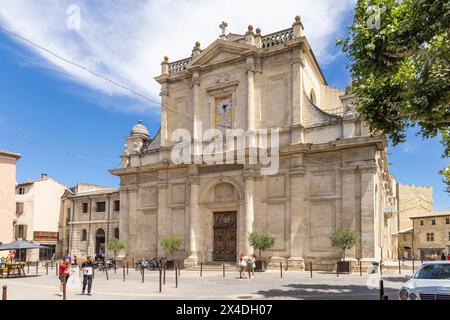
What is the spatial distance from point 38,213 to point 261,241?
32.8 m

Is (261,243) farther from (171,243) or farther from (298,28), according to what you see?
(298,28)

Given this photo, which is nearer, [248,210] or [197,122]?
[248,210]

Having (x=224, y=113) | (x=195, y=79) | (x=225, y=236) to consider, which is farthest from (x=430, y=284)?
(x=195, y=79)

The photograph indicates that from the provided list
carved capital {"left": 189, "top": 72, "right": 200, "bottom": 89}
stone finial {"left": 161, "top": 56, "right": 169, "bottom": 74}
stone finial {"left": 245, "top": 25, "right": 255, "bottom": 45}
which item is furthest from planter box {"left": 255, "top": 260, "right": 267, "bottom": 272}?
stone finial {"left": 161, "top": 56, "right": 169, "bottom": 74}

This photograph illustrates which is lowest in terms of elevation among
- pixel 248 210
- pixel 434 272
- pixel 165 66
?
pixel 434 272

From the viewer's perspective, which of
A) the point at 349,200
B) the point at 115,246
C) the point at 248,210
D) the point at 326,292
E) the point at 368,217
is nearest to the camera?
the point at 326,292

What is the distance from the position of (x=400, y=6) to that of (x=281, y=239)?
16.9 metres

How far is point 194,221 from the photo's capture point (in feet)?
100.0

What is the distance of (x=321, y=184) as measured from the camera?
2681cm

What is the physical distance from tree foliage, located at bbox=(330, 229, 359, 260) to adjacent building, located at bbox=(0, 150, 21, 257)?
94.2 feet

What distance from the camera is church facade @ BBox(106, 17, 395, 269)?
85.1 feet

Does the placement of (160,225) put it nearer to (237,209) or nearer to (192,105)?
(237,209)

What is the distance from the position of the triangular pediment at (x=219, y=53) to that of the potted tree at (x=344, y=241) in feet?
47.5

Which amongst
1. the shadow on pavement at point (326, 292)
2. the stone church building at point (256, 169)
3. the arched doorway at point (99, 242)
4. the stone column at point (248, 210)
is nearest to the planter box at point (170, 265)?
the stone church building at point (256, 169)
